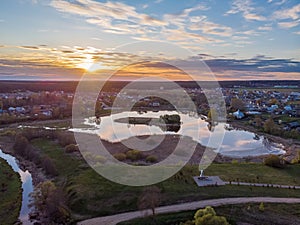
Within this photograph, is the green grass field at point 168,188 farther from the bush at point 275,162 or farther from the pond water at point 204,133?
the pond water at point 204,133

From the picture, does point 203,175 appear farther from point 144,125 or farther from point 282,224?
point 144,125

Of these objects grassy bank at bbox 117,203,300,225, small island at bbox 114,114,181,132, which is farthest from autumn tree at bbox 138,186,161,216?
small island at bbox 114,114,181,132

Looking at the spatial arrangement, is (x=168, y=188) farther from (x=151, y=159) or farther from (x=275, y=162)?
(x=275, y=162)

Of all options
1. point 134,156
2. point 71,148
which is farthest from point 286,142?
point 71,148

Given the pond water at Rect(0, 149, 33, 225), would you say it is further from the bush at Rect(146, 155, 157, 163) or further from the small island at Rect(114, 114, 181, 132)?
the small island at Rect(114, 114, 181, 132)

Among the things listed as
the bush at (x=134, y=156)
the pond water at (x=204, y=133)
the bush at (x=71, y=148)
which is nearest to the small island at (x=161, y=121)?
the pond water at (x=204, y=133)

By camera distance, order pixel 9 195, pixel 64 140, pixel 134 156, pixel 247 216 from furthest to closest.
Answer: pixel 64 140 → pixel 134 156 → pixel 9 195 → pixel 247 216
